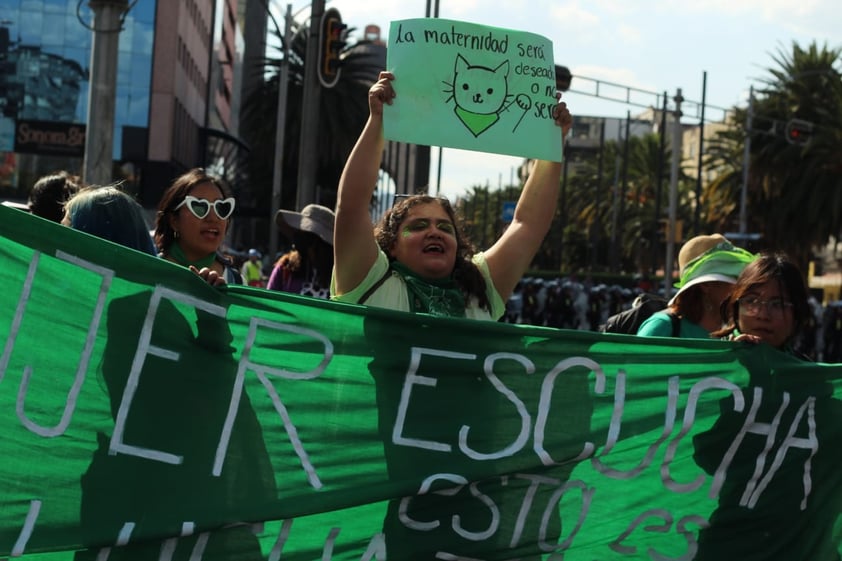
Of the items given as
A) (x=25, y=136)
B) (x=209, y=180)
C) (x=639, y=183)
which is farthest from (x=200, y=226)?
(x=639, y=183)

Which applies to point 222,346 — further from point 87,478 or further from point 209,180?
point 209,180

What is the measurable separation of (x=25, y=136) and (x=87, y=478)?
4643 centimetres

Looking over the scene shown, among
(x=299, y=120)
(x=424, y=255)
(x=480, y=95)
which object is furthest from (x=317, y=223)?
(x=299, y=120)

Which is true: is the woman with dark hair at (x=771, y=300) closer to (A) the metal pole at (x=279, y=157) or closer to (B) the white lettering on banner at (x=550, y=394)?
(B) the white lettering on banner at (x=550, y=394)

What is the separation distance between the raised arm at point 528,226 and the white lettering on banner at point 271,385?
79 cm

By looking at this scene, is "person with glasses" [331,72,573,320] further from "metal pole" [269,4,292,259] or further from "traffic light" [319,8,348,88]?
"metal pole" [269,4,292,259]

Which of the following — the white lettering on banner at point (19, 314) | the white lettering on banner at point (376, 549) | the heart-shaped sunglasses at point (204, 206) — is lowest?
the white lettering on banner at point (376, 549)

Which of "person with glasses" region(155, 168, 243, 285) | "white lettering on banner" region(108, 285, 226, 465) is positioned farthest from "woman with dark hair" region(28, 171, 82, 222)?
"white lettering on banner" region(108, 285, 226, 465)

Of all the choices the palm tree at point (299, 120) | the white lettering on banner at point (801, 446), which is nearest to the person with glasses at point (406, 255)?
the white lettering on banner at point (801, 446)

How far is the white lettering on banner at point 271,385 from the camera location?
13.6 ft

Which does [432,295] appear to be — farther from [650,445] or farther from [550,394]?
[650,445]

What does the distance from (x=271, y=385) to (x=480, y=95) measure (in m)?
1.26

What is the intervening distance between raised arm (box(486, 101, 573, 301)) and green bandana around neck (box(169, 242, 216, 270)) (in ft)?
3.22

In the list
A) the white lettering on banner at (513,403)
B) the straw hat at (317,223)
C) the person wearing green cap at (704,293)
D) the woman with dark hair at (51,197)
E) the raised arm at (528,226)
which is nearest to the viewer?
the white lettering on banner at (513,403)
